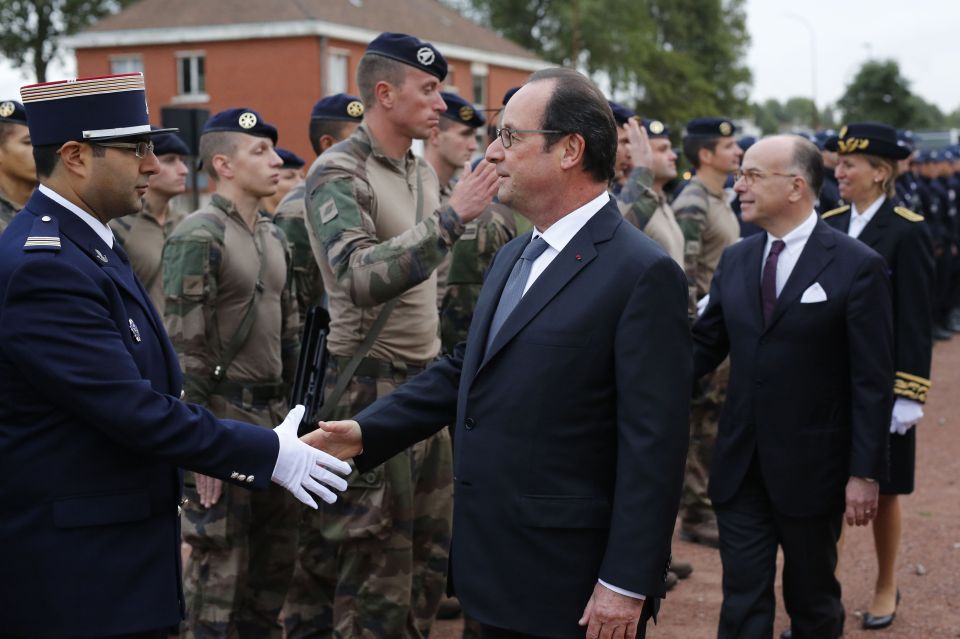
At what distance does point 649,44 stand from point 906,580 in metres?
47.7

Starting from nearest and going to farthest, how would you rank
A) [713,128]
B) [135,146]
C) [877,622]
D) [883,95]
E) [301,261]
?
[135,146], [877,622], [301,261], [713,128], [883,95]

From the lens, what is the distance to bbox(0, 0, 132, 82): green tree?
4809 centimetres

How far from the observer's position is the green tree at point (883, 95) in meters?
50.0

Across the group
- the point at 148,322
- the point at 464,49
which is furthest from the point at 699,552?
the point at 464,49

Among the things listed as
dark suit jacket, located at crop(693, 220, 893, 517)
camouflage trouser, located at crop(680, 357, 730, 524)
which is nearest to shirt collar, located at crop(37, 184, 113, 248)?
dark suit jacket, located at crop(693, 220, 893, 517)

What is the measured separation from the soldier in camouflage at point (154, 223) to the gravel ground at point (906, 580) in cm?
276

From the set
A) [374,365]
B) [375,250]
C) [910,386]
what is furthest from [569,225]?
[910,386]

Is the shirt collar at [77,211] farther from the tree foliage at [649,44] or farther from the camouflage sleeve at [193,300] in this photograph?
the tree foliage at [649,44]

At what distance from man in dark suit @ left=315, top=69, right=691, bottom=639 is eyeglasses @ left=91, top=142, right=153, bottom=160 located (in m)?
1.05

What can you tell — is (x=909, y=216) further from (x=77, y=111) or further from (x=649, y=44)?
(x=649, y=44)

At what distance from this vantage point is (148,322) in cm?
329

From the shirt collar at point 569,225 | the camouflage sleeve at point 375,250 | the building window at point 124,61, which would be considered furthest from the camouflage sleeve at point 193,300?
the building window at point 124,61

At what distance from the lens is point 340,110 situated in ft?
24.1

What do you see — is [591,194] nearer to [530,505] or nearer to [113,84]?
[530,505]
